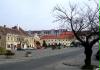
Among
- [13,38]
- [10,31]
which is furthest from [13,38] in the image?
[10,31]

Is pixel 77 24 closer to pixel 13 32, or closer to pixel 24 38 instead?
pixel 13 32

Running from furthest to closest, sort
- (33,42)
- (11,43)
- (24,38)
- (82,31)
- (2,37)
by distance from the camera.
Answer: (33,42) < (24,38) < (11,43) < (2,37) < (82,31)

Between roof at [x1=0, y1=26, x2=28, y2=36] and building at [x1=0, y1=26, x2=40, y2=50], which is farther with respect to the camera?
building at [x1=0, y1=26, x2=40, y2=50]

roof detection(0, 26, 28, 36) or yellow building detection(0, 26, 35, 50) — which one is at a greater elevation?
roof detection(0, 26, 28, 36)

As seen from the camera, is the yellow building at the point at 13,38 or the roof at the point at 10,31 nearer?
the roof at the point at 10,31

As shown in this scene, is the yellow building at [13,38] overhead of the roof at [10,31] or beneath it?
beneath

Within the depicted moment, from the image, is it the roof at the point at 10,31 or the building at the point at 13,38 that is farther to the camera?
the building at the point at 13,38

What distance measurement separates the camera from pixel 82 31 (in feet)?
127

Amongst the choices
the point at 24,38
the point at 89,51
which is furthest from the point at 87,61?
the point at 24,38

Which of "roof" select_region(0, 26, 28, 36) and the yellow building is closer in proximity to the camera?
"roof" select_region(0, 26, 28, 36)

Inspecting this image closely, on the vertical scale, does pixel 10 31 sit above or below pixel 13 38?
above

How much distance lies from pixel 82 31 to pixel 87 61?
652cm

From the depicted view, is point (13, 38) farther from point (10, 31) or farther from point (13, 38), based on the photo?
point (10, 31)

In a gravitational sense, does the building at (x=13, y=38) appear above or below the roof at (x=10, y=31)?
below
